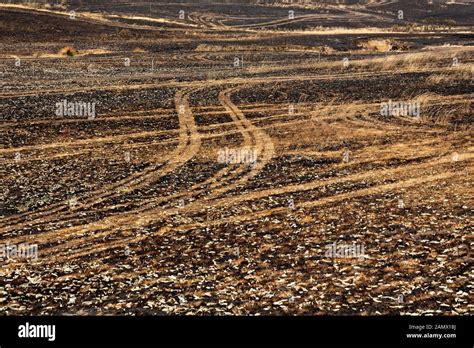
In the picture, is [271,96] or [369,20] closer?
[271,96]

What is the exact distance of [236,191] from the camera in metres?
16.1

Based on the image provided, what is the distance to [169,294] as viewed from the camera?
10.3 meters

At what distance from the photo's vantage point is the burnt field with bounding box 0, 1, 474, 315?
1048 centimetres

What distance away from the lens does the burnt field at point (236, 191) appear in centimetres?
1048

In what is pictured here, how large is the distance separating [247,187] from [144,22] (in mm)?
71955

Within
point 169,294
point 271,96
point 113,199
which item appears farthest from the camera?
point 271,96

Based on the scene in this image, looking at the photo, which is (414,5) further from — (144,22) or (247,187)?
(247,187)
